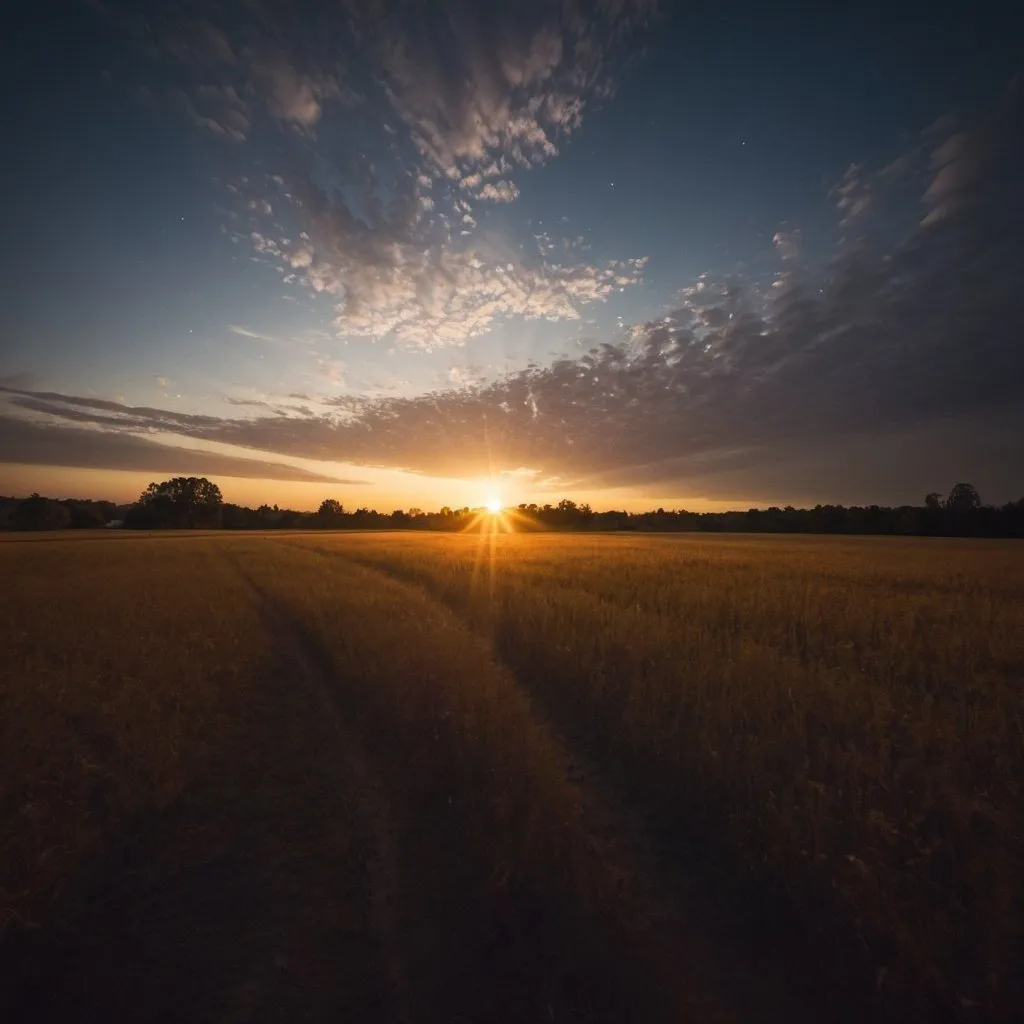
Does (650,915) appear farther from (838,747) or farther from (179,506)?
(179,506)

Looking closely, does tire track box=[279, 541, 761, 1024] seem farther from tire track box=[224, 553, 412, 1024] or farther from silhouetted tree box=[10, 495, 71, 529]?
silhouetted tree box=[10, 495, 71, 529]

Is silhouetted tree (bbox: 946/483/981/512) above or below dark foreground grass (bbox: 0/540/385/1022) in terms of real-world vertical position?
above

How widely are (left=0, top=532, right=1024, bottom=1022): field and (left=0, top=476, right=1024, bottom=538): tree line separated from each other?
3537 inches

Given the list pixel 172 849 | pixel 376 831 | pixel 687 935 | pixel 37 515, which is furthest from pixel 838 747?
pixel 37 515

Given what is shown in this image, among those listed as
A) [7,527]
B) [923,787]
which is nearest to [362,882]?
[923,787]

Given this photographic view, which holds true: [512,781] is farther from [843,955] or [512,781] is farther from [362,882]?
[843,955]

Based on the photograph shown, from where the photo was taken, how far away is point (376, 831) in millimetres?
4996

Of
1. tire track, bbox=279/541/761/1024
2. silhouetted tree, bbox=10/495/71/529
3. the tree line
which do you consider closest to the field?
tire track, bbox=279/541/761/1024

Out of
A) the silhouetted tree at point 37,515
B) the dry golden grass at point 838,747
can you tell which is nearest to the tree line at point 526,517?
the silhouetted tree at point 37,515

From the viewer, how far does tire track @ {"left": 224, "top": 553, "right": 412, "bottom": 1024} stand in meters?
3.32

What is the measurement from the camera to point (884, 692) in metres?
7.52

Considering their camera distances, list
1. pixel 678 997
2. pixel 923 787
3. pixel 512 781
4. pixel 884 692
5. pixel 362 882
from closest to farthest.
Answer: pixel 678 997 < pixel 362 882 < pixel 923 787 < pixel 512 781 < pixel 884 692

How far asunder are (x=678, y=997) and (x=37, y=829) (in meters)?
6.01

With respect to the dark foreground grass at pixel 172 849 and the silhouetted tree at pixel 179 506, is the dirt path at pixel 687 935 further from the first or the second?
the silhouetted tree at pixel 179 506
